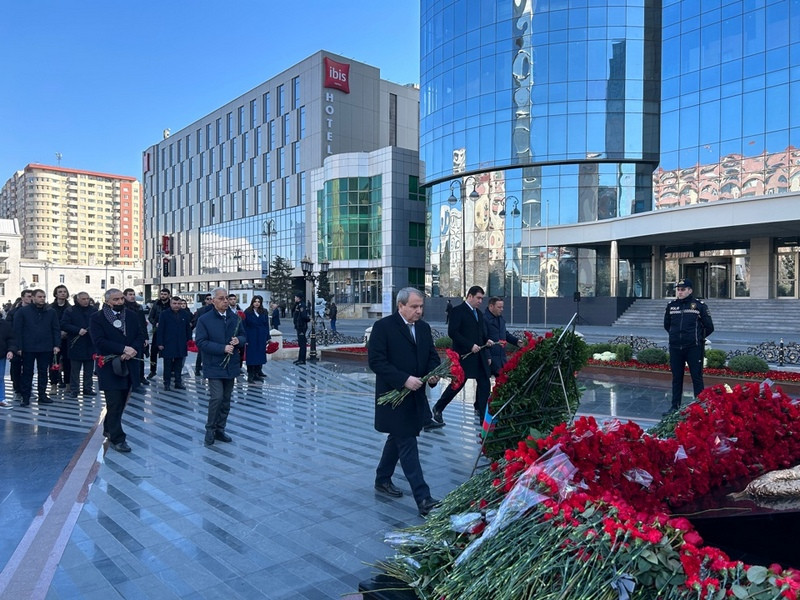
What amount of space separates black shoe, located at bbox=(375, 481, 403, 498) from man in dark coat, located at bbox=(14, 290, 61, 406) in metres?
7.45

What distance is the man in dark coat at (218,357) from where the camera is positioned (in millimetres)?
6887

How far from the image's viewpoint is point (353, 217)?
2143 inches

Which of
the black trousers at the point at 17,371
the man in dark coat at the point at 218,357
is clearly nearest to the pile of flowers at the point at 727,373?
the man in dark coat at the point at 218,357

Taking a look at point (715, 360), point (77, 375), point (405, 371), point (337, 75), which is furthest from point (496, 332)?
point (337, 75)

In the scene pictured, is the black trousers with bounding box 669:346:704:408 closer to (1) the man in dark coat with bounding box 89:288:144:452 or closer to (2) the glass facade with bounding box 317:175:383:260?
(1) the man in dark coat with bounding box 89:288:144:452

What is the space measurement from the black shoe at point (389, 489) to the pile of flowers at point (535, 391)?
1.30 metres

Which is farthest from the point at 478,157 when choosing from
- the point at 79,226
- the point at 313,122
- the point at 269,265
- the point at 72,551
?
the point at 79,226

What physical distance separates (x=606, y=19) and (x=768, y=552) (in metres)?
42.1

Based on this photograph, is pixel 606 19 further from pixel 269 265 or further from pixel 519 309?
pixel 269 265

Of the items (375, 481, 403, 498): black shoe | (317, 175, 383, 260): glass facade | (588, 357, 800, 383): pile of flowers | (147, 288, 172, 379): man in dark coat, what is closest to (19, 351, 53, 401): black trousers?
(147, 288, 172, 379): man in dark coat

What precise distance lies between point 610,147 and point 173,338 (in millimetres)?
34251

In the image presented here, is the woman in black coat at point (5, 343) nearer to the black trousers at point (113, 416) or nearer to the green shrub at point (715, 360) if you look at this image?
the black trousers at point (113, 416)

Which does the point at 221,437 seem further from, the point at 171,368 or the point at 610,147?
the point at 610,147

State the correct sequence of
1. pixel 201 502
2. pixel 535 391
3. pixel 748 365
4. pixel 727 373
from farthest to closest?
pixel 727 373 < pixel 748 365 < pixel 201 502 < pixel 535 391
